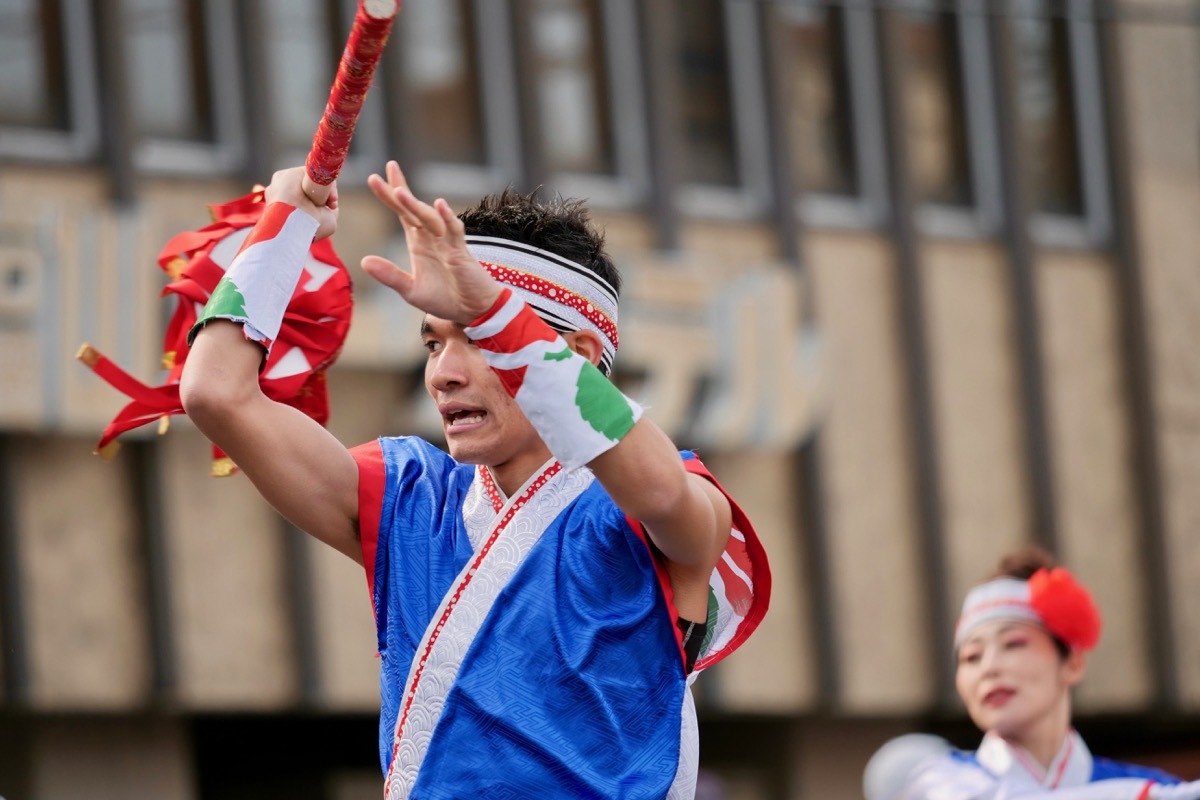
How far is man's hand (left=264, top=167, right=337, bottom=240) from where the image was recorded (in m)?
2.80

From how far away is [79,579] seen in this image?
8555 mm

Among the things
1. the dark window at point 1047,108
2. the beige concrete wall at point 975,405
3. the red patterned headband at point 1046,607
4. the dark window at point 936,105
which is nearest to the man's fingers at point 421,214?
the red patterned headband at point 1046,607

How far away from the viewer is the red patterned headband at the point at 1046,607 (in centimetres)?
475

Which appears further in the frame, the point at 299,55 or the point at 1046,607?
the point at 299,55

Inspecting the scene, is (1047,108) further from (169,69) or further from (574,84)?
(169,69)

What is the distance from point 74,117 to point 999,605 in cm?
543

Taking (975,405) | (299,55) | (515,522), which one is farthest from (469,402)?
(975,405)

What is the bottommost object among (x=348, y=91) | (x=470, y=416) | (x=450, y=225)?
(x=470, y=416)

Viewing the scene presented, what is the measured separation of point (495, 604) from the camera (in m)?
2.73

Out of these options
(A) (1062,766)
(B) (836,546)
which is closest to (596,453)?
(A) (1062,766)

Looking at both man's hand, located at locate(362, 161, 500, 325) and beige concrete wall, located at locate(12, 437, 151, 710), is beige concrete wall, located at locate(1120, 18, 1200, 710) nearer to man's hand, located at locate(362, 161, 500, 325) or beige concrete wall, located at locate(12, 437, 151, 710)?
beige concrete wall, located at locate(12, 437, 151, 710)

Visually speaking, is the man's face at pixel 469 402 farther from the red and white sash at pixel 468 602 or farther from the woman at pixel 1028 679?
the woman at pixel 1028 679

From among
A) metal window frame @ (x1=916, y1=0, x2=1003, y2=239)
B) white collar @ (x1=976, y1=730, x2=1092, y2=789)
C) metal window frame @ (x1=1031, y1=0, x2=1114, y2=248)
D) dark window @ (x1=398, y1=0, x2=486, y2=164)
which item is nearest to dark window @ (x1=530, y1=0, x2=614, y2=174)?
dark window @ (x1=398, y1=0, x2=486, y2=164)

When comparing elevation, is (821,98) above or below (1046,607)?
above
